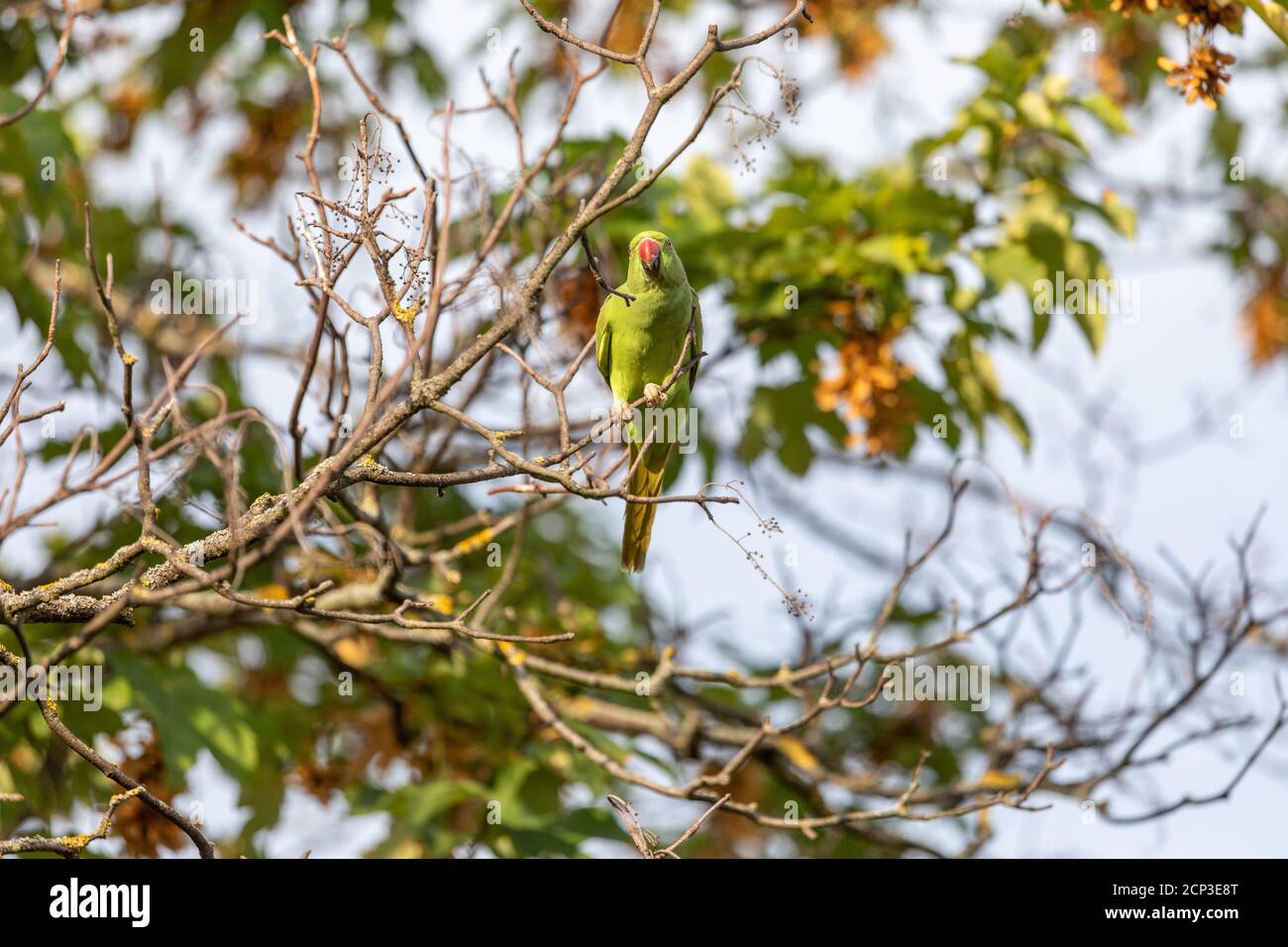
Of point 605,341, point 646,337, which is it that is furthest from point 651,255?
point 605,341

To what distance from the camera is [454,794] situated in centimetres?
397

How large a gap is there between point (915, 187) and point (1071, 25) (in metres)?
2.85

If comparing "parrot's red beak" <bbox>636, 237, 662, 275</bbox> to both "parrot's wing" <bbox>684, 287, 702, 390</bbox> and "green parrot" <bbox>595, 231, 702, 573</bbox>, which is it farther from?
"parrot's wing" <bbox>684, 287, 702, 390</bbox>

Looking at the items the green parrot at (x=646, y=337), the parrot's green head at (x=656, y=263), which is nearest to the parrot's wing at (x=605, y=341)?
the green parrot at (x=646, y=337)

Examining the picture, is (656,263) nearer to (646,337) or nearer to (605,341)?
(646,337)

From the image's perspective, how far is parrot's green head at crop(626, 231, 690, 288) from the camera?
10.5ft

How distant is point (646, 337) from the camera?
130 inches

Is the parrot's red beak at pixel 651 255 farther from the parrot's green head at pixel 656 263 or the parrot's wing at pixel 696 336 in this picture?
the parrot's wing at pixel 696 336

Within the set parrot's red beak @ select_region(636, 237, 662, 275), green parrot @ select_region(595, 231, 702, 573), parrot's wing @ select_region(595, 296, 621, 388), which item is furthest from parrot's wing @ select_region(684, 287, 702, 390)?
parrot's wing @ select_region(595, 296, 621, 388)

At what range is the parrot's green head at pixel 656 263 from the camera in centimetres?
320

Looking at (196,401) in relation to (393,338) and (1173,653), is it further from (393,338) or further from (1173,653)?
(1173,653)

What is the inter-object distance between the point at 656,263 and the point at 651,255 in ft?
0.10

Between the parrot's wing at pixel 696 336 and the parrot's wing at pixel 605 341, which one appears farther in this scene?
the parrot's wing at pixel 605 341
